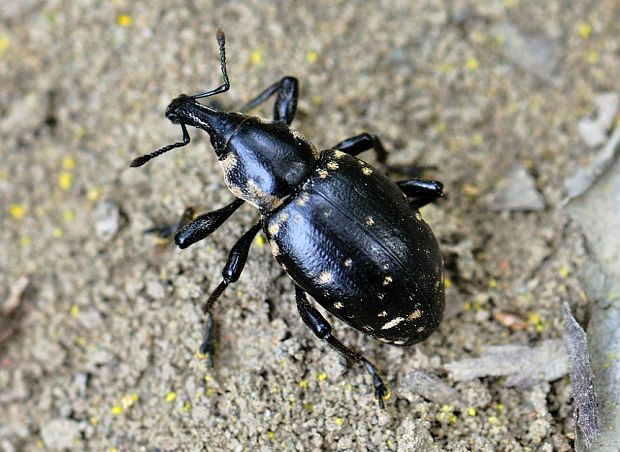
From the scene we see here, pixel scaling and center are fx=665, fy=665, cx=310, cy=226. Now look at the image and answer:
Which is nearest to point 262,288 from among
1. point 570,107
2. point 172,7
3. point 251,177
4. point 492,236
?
point 251,177

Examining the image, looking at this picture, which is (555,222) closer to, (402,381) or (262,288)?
→ (402,381)

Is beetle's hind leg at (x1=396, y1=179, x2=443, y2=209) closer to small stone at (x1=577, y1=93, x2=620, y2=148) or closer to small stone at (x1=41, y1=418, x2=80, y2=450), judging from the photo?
small stone at (x1=577, y1=93, x2=620, y2=148)

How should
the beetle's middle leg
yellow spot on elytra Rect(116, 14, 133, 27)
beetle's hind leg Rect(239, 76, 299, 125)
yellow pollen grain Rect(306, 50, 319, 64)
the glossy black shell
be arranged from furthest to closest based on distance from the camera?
yellow spot on elytra Rect(116, 14, 133, 27), yellow pollen grain Rect(306, 50, 319, 64), beetle's hind leg Rect(239, 76, 299, 125), the beetle's middle leg, the glossy black shell

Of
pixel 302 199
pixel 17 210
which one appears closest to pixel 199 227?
pixel 302 199

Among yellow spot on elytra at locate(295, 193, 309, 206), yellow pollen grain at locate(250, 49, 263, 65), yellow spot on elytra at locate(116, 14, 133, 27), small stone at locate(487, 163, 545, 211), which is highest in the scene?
yellow spot on elytra at locate(116, 14, 133, 27)

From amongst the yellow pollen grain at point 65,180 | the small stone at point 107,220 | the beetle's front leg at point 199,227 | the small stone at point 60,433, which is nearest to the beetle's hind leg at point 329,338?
the beetle's front leg at point 199,227

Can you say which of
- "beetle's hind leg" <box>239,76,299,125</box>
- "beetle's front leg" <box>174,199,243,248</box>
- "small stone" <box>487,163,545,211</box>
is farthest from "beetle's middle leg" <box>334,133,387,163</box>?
"small stone" <box>487,163,545,211</box>

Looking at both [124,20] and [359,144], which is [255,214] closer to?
[359,144]

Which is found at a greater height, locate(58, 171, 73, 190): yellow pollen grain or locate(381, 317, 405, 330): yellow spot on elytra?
locate(58, 171, 73, 190): yellow pollen grain
